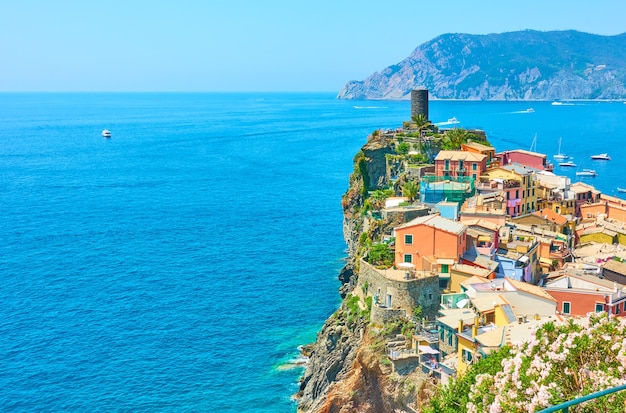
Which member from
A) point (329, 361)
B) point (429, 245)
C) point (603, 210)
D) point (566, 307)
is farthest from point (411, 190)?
point (603, 210)

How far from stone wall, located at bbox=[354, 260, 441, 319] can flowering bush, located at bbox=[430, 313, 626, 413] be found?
1947 cm

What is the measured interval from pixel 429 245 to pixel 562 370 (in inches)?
980

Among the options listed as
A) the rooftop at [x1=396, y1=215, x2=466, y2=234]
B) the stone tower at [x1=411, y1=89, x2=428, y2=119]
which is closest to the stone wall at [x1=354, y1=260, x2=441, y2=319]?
the rooftop at [x1=396, y1=215, x2=466, y2=234]

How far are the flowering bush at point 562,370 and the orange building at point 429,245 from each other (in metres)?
22.7

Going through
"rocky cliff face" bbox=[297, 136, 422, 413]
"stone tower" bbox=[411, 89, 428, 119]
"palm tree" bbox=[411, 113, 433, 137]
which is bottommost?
"rocky cliff face" bbox=[297, 136, 422, 413]

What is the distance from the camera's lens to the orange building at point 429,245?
41875 millimetres

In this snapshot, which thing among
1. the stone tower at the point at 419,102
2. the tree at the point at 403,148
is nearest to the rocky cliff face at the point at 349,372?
the tree at the point at 403,148

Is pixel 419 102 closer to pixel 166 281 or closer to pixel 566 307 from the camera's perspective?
pixel 166 281

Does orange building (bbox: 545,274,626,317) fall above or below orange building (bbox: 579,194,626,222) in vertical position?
above

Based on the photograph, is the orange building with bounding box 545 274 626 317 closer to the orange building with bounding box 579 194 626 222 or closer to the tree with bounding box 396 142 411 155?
the orange building with bounding box 579 194 626 222

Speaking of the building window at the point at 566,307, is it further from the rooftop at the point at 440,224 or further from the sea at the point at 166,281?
the sea at the point at 166,281

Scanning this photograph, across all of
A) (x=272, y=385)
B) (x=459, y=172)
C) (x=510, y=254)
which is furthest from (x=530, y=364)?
(x=459, y=172)

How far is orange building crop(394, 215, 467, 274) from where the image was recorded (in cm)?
4188

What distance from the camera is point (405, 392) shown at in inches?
1416
